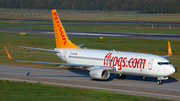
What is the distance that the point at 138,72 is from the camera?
3903cm

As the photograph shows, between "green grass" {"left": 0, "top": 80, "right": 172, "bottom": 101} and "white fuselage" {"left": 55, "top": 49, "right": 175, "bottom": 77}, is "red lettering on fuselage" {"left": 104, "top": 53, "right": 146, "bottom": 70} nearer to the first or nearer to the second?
"white fuselage" {"left": 55, "top": 49, "right": 175, "bottom": 77}

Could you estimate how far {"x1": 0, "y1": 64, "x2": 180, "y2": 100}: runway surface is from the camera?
1353 inches

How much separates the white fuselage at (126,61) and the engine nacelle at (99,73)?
1.50 metres

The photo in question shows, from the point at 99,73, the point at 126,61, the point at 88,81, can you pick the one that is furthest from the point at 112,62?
the point at 88,81

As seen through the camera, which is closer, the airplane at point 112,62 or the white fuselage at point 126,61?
the white fuselage at point 126,61

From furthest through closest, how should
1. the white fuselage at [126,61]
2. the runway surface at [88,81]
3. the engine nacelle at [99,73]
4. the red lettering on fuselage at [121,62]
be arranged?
1. the engine nacelle at [99,73]
2. the red lettering on fuselage at [121,62]
3. the white fuselage at [126,61]
4. the runway surface at [88,81]

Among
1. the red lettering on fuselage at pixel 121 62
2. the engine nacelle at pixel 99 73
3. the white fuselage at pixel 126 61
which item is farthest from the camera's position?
the engine nacelle at pixel 99 73

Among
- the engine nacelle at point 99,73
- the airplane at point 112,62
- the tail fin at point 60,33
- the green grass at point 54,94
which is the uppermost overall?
the tail fin at point 60,33

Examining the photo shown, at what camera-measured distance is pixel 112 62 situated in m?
41.4

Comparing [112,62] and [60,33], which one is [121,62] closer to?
[112,62]

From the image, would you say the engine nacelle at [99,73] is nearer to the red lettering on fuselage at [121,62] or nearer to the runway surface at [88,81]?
the runway surface at [88,81]

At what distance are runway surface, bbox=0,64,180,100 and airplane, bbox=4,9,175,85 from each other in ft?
4.30

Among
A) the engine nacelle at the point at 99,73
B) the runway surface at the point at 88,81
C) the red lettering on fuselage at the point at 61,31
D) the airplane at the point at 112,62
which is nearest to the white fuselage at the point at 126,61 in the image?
the airplane at the point at 112,62

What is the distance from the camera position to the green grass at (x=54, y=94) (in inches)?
1137
